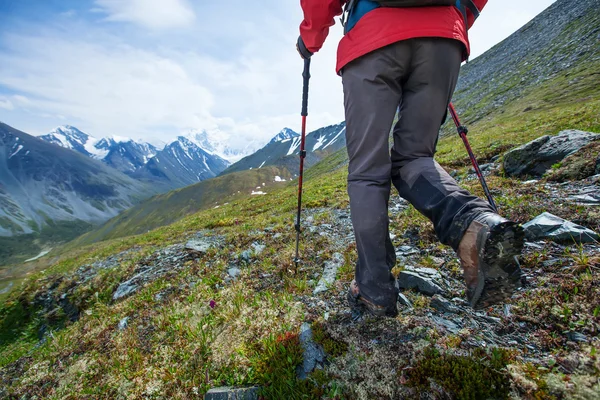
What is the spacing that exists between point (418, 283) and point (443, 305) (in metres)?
0.47

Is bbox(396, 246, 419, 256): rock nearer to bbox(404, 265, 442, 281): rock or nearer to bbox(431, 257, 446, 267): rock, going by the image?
bbox(431, 257, 446, 267): rock

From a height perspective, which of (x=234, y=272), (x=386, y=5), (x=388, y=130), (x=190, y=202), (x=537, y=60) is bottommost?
(x=190, y=202)

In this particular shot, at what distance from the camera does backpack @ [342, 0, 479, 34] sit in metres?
2.61

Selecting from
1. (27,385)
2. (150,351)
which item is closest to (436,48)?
(150,351)

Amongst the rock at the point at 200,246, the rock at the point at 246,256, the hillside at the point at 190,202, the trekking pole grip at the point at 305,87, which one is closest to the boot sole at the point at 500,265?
the trekking pole grip at the point at 305,87

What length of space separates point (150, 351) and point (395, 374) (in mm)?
3278

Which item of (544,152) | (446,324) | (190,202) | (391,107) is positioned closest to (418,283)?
(446,324)

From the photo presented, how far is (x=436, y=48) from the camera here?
2.75 m

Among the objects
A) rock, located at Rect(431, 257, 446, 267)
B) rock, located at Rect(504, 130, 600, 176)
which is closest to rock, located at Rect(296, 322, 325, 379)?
rock, located at Rect(431, 257, 446, 267)

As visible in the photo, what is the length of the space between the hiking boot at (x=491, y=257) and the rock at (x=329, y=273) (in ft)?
7.29

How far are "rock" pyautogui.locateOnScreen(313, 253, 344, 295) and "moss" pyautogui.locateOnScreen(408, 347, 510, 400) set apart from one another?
1.90 metres

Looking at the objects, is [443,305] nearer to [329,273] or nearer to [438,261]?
[438,261]

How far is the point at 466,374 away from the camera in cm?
222

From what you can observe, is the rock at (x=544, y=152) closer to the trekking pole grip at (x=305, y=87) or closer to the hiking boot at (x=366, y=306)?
the trekking pole grip at (x=305, y=87)
